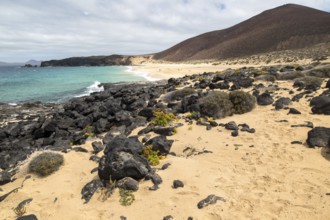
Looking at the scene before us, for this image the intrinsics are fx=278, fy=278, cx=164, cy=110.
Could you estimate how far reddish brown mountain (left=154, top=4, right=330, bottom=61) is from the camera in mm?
84250

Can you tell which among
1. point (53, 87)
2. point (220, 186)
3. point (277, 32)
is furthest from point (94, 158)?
point (277, 32)

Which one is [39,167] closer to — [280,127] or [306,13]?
[280,127]

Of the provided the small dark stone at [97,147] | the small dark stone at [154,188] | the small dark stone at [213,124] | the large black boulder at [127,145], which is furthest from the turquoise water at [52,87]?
the small dark stone at [154,188]

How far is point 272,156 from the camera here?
319 inches

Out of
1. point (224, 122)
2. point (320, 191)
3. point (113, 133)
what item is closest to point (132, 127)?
point (113, 133)

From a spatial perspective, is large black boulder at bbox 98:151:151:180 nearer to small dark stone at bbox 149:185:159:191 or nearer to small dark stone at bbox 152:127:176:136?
small dark stone at bbox 149:185:159:191

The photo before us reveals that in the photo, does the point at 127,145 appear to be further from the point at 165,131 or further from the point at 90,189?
the point at 165,131

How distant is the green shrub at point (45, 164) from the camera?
8.26 m

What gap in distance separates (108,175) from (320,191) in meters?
5.01

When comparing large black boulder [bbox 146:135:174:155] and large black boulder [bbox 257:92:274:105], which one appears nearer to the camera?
large black boulder [bbox 146:135:174:155]

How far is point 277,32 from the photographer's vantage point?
325 ft

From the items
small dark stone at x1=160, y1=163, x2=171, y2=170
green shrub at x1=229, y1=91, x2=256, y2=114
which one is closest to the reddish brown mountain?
green shrub at x1=229, y1=91, x2=256, y2=114

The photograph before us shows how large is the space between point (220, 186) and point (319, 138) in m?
3.73

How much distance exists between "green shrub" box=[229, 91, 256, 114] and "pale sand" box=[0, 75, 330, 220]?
3351 millimetres
